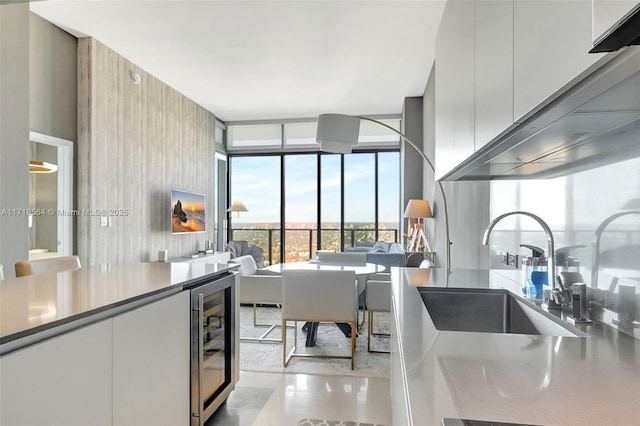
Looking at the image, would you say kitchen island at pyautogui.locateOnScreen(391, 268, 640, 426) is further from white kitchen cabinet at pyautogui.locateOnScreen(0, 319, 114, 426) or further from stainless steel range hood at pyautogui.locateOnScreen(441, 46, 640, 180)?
white kitchen cabinet at pyautogui.locateOnScreen(0, 319, 114, 426)

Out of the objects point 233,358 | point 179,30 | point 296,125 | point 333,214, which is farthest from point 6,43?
point 333,214

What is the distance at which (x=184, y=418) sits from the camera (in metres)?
1.74

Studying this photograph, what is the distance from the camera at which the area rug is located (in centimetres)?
303

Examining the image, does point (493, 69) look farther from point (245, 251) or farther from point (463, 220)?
point (245, 251)

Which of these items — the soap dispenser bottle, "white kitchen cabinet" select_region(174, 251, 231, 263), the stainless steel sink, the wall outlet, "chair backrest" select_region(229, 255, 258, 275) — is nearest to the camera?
the soap dispenser bottle

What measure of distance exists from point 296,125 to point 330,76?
242cm

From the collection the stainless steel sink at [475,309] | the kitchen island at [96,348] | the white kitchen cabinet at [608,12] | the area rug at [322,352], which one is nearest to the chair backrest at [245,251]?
the area rug at [322,352]

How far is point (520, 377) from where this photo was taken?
66cm

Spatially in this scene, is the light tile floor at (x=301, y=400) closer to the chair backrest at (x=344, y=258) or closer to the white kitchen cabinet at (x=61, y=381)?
the white kitchen cabinet at (x=61, y=381)

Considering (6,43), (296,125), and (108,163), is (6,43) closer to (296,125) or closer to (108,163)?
(108,163)

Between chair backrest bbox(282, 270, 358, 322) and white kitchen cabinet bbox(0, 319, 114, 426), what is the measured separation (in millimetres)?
1936

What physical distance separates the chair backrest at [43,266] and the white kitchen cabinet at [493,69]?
2222 millimetres

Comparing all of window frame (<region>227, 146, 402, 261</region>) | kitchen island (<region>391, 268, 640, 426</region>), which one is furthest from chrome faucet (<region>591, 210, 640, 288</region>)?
window frame (<region>227, 146, 402, 261</region>)

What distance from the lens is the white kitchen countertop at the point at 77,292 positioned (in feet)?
3.35
